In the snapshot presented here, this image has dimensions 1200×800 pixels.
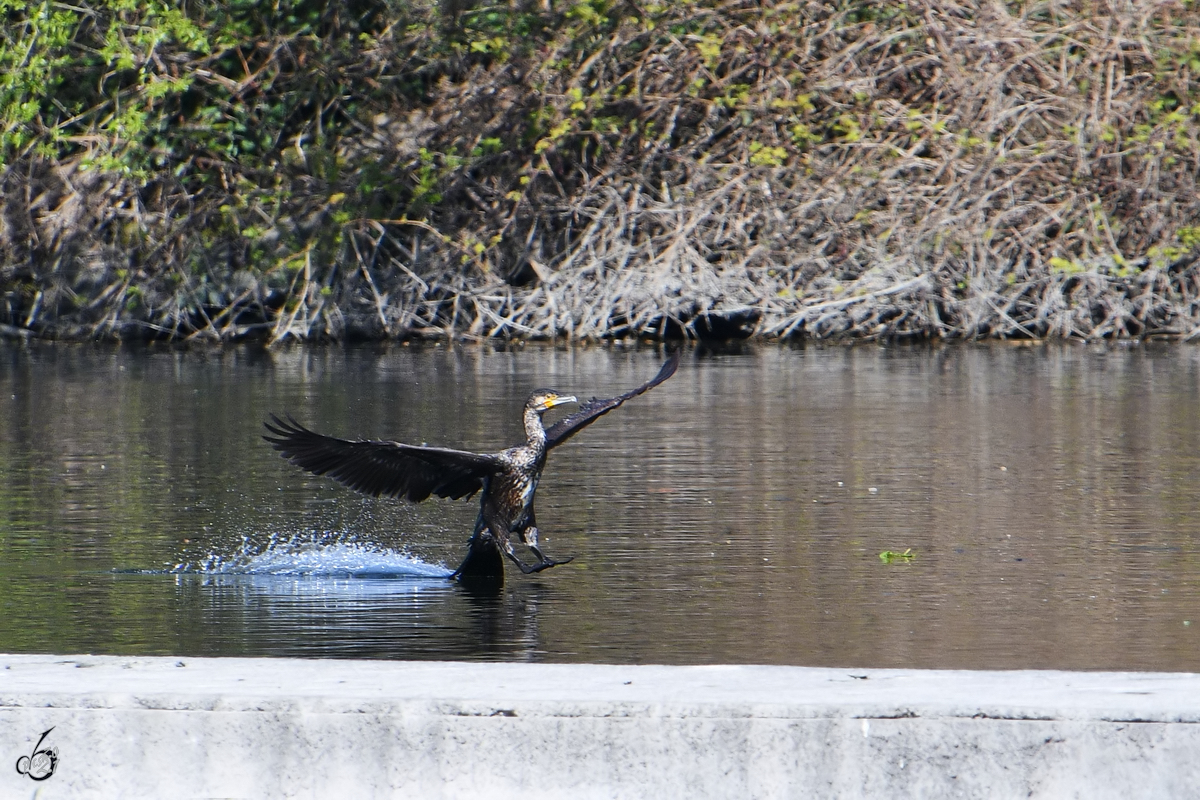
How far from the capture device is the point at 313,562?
31.1ft

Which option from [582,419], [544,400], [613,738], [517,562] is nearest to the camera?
[613,738]

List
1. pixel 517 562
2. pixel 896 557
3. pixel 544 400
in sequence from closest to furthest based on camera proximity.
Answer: pixel 517 562 → pixel 544 400 → pixel 896 557

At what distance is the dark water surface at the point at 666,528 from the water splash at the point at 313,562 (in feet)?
0.09

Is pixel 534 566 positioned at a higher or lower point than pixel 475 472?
lower

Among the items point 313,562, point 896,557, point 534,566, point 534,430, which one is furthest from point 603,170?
point 534,566

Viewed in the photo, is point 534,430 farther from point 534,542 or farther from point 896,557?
point 896,557

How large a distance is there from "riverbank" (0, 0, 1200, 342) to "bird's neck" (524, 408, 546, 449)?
645 inches

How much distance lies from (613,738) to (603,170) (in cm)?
2229

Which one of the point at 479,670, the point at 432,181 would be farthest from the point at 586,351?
the point at 479,670

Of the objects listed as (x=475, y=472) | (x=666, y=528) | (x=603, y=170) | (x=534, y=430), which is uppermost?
(x=603, y=170)

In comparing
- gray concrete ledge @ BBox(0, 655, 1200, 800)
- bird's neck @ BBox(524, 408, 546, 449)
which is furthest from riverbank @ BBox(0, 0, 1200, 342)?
gray concrete ledge @ BBox(0, 655, 1200, 800)

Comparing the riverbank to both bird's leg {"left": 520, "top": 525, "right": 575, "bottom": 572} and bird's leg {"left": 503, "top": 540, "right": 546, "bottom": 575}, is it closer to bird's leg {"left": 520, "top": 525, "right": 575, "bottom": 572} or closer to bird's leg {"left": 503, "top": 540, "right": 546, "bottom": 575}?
bird's leg {"left": 520, "top": 525, "right": 575, "bottom": 572}

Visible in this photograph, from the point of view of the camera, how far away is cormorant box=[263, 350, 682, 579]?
342 inches

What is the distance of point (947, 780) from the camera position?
469cm
